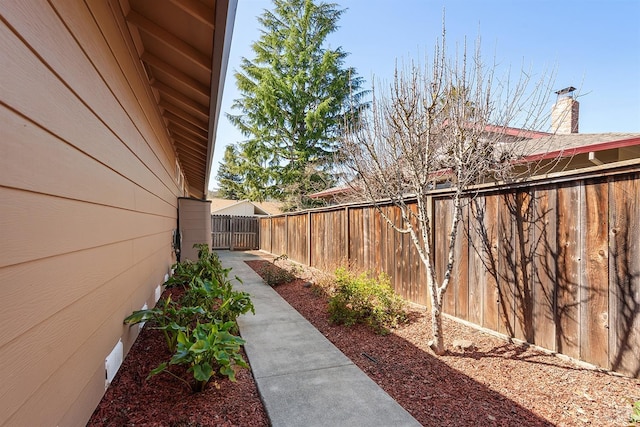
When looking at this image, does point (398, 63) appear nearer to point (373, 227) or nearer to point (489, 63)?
point (489, 63)

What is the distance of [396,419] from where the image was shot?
209cm

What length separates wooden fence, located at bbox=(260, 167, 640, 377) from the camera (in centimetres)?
238

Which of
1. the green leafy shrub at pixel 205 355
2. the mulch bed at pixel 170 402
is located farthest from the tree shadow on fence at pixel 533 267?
the green leafy shrub at pixel 205 355

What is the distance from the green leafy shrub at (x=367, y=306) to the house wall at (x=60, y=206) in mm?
2458

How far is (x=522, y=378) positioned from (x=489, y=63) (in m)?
3.26

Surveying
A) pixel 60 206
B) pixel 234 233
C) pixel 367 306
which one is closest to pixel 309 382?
pixel 367 306

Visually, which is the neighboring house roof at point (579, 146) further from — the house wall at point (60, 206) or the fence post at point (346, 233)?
the house wall at point (60, 206)

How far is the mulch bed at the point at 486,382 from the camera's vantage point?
2145 mm

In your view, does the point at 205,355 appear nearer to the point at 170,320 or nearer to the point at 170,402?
the point at 170,402

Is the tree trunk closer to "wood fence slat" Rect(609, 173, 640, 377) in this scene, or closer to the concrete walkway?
the concrete walkway

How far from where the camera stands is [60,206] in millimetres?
1389

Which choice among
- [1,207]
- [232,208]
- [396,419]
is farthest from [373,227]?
[232,208]

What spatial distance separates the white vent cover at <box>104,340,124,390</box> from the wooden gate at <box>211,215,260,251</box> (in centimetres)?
1355

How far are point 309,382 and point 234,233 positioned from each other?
14.1 meters
